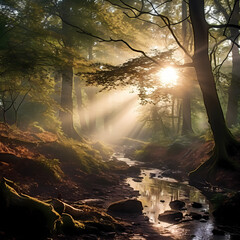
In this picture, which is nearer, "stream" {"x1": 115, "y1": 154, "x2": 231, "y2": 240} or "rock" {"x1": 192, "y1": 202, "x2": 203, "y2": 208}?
"stream" {"x1": 115, "y1": 154, "x2": 231, "y2": 240}

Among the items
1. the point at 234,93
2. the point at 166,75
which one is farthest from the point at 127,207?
the point at 234,93

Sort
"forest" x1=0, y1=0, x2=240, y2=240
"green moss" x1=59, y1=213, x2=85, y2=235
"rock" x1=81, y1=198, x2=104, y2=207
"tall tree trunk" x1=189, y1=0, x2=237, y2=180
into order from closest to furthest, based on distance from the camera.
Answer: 1. "green moss" x1=59, y1=213, x2=85, y2=235
2. "forest" x1=0, y1=0, x2=240, y2=240
3. "rock" x1=81, y1=198, x2=104, y2=207
4. "tall tree trunk" x1=189, y1=0, x2=237, y2=180

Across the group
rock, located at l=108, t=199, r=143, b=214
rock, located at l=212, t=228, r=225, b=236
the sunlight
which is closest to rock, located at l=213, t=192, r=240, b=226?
rock, located at l=212, t=228, r=225, b=236

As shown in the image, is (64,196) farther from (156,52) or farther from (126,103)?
(126,103)

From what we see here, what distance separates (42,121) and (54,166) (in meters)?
9.56

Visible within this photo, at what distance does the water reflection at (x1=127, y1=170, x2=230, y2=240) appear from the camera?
5.62 metres

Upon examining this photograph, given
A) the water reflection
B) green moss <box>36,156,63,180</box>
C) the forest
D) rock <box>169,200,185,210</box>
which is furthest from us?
green moss <box>36,156,63,180</box>

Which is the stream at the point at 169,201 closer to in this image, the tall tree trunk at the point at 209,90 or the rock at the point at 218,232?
the rock at the point at 218,232

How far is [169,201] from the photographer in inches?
336

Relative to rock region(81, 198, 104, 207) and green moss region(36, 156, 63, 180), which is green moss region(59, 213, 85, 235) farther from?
green moss region(36, 156, 63, 180)

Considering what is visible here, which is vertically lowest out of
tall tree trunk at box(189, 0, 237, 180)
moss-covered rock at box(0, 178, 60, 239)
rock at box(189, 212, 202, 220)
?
rock at box(189, 212, 202, 220)

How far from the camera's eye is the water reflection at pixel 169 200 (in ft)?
18.4

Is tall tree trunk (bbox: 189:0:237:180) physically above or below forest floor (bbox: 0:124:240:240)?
above

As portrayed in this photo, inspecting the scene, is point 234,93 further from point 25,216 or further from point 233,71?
point 25,216
